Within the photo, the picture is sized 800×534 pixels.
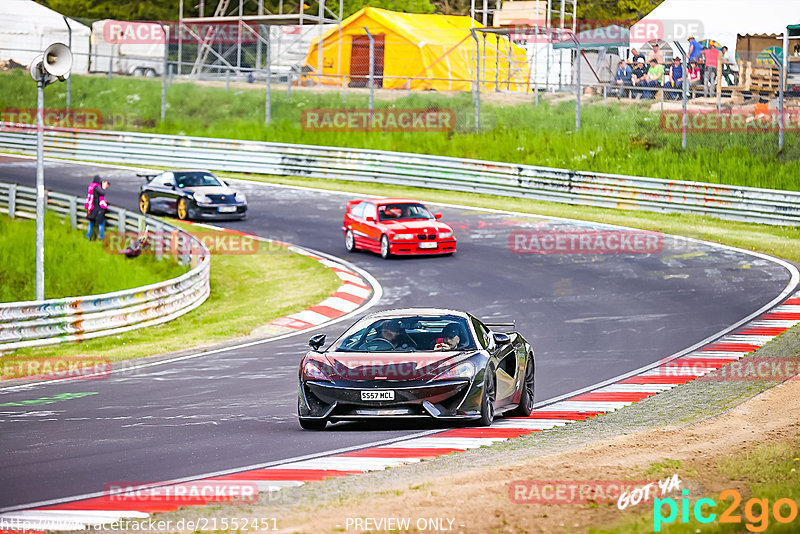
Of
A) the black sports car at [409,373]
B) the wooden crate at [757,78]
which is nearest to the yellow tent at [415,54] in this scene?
the wooden crate at [757,78]

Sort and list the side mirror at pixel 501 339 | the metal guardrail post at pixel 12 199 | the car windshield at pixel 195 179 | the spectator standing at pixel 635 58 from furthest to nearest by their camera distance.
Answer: the spectator standing at pixel 635 58, the car windshield at pixel 195 179, the metal guardrail post at pixel 12 199, the side mirror at pixel 501 339

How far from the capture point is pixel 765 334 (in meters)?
18.2

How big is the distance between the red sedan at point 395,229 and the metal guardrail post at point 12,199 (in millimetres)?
8977

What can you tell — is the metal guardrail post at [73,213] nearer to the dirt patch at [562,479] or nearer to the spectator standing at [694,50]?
the dirt patch at [562,479]

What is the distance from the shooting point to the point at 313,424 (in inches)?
447

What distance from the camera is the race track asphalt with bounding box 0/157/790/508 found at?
33.4 ft

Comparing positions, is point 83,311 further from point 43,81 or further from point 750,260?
point 750,260

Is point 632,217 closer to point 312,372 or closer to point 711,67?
point 711,67

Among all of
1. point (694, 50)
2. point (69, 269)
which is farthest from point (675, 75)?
point (69, 269)

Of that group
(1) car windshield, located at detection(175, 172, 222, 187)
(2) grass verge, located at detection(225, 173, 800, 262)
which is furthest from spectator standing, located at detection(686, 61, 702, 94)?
(1) car windshield, located at detection(175, 172, 222, 187)

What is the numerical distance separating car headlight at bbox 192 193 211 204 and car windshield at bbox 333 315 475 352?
19.5 meters

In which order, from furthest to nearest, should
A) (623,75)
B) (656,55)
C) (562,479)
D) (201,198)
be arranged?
(623,75) → (656,55) → (201,198) → (562,479)

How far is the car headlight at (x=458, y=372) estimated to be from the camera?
11.0 m

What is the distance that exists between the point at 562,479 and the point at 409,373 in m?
3.08
